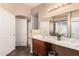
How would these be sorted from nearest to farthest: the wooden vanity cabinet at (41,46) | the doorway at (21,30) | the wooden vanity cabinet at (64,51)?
the wooden vanity cabinet at (64,51) → the doorway at (21,30) → the wooden vanity cabinet at (41,46)

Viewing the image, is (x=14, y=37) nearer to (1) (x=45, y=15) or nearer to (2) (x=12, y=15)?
(2) (x=12, y=15)

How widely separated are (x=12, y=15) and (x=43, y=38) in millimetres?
893

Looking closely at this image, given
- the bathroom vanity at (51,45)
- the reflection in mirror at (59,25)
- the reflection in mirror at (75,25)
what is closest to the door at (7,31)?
the bathroom vanity at (51,45)

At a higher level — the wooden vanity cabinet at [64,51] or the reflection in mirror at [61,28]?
the reflection in mirror at [61,28]

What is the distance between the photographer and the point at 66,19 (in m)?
2.62

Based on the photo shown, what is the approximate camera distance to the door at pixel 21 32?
8.34 feet

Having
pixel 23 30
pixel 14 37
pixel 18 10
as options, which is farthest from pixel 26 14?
pixel 14 37

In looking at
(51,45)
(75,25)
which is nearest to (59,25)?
(75,25)

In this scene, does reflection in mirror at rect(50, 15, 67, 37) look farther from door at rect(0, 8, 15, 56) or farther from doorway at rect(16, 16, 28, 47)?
door at rect(0, 8, 15, 56)

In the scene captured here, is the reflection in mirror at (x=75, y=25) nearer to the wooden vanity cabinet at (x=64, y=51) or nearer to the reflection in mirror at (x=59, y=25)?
the reflection in mirror at (x=59, y=25)

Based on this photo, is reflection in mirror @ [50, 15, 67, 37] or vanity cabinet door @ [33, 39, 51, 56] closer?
reflection in mirror @ [50, 15, 67, 37]

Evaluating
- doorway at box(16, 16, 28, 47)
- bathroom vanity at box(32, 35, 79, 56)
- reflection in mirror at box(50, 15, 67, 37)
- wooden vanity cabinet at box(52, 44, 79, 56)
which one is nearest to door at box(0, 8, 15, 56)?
doorway at box(16, 16, 28, 47)

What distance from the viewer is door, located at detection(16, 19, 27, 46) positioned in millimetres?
2541

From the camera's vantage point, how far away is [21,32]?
2600 millimetres
